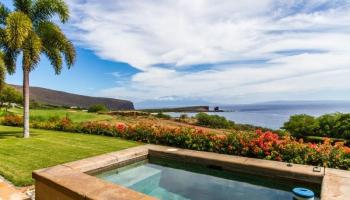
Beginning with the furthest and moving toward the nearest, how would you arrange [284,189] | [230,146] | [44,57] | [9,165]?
1. [44,57]
2. [230,146]
3. [9,165]
4. [284,189]

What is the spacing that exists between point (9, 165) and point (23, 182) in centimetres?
145

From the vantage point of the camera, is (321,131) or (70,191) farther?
(321,131)

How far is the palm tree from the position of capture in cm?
1086

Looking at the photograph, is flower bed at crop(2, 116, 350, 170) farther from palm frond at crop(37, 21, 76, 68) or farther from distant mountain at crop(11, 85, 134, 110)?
distant mountain at crop(11, 85, 134, 110)

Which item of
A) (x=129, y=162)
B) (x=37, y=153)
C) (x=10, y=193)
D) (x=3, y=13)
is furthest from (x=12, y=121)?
(x=10, y=193)

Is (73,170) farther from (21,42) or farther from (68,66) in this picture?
(68,66)

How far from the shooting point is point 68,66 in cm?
1275

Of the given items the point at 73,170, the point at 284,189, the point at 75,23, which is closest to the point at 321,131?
the point at 284,189

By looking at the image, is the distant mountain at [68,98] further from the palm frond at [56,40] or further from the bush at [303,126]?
the bush at [303,126]

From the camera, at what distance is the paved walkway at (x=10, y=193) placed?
4.94m

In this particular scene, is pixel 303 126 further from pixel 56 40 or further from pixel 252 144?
pixel 56 40

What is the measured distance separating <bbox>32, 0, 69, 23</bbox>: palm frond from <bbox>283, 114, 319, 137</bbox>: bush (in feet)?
35.8

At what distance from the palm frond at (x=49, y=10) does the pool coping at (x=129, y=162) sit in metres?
7.19

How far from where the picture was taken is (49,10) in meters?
11.9
